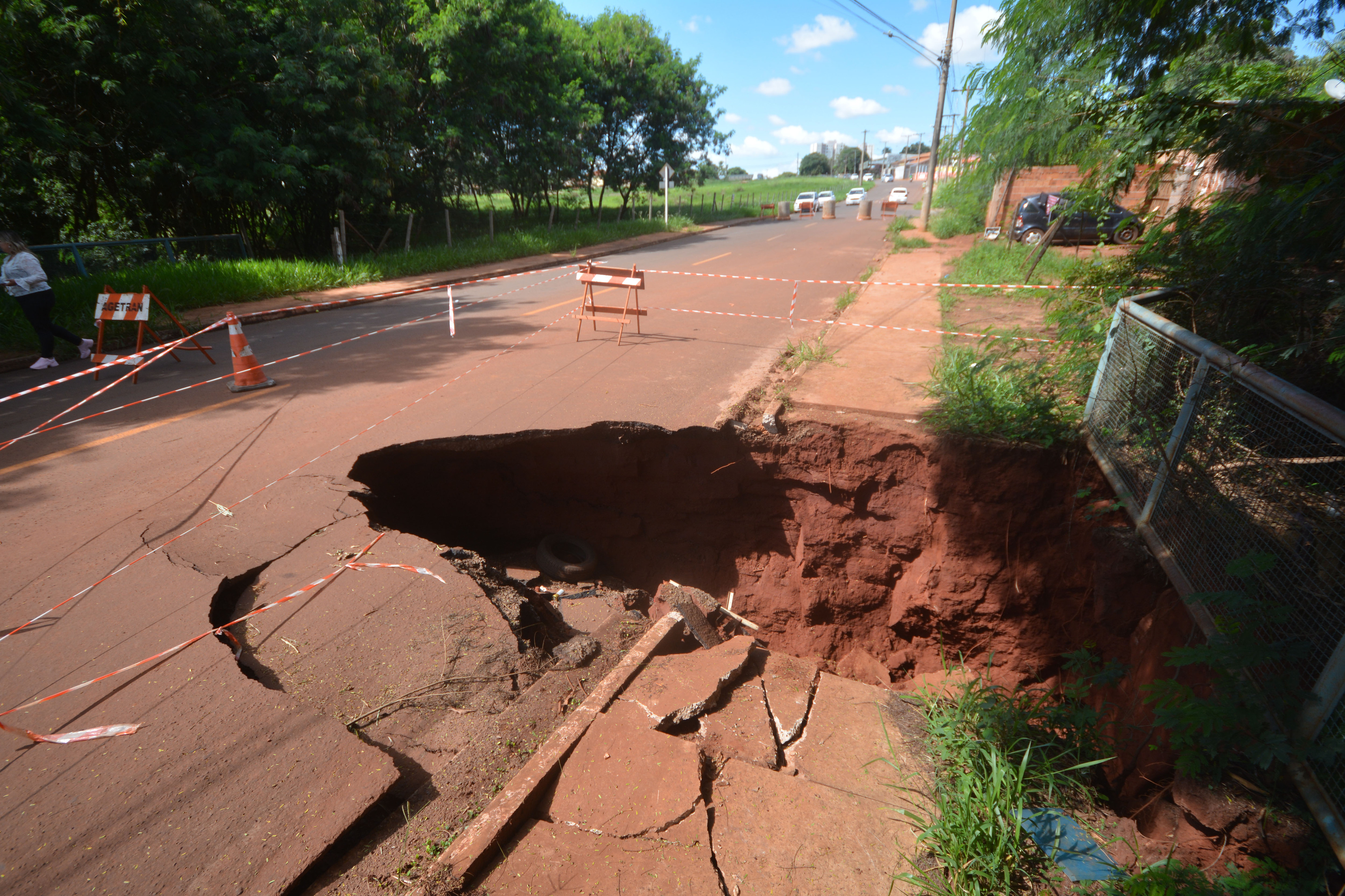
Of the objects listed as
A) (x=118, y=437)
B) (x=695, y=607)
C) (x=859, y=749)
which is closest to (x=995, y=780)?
(x=859, y=749)

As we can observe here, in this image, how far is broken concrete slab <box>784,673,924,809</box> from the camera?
307 cm

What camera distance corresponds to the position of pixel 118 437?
565cm

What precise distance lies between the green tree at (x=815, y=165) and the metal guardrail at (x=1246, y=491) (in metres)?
141

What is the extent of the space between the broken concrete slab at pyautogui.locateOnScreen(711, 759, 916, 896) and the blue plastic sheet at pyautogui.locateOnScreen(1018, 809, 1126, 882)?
1.84 ft

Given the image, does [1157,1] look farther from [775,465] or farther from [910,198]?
[910,198]

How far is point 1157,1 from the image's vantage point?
344cm

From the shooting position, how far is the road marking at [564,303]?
1057 cm

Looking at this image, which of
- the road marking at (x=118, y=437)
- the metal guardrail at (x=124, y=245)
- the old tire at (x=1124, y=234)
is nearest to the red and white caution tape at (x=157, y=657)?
the road marking at (x=118, y=437)

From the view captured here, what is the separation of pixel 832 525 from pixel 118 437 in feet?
21.0

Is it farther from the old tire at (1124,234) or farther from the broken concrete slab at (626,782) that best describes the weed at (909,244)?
the broken concrete slab at (626,782)

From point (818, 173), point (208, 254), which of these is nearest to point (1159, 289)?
point (208, 254)

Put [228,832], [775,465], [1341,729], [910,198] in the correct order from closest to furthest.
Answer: [1341,729] → [228,832] → [775,465] → [910,198]

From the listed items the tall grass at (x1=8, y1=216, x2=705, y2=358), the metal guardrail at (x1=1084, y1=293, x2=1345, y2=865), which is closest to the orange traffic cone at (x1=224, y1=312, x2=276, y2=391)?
the tall grass at (x1=8, y1=216, x2=705, y2=358)

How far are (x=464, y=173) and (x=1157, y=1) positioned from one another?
62.9ft
